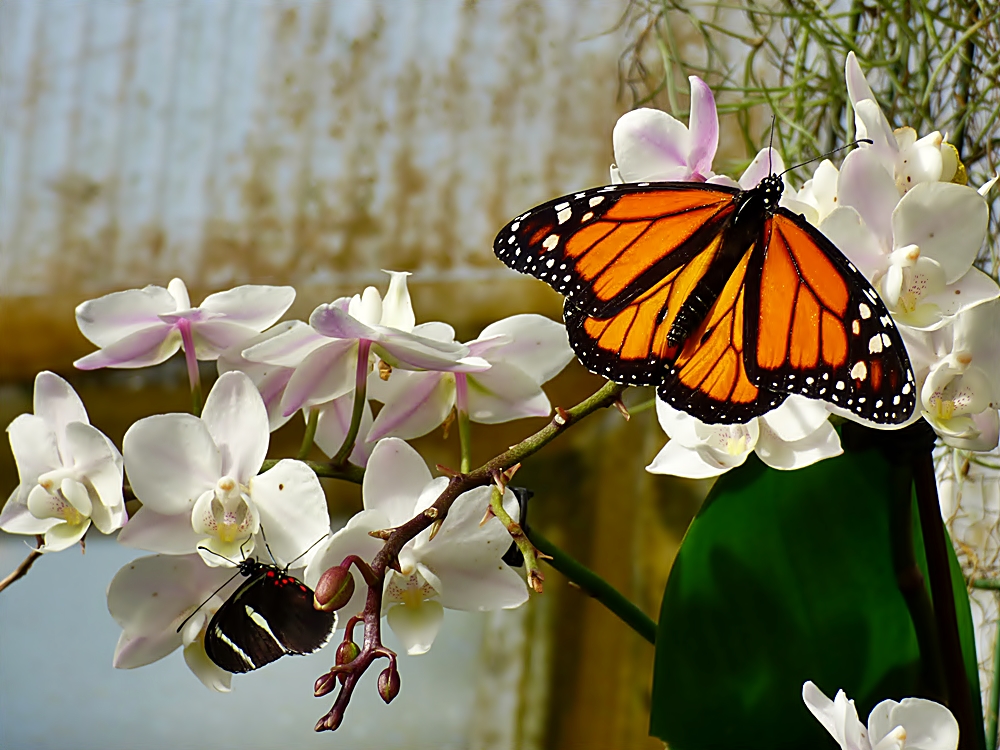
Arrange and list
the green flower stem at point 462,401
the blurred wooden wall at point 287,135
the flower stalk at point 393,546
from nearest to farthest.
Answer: the flower stalk at point 393,546
the green flower stem at point 462,401
the blurred wooden wall at point 287,135

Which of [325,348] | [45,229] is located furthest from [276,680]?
[325,348]

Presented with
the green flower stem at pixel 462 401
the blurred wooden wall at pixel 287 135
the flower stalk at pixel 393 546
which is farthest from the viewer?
the blurred wooden wall at pixel 287 135

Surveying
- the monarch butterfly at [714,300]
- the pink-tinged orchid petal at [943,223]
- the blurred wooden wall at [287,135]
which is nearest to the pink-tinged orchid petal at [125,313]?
the monarch butterfly at [714,300]

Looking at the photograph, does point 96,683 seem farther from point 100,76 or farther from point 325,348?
point 325,348

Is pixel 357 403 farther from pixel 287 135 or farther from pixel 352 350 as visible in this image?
pixel 287 135

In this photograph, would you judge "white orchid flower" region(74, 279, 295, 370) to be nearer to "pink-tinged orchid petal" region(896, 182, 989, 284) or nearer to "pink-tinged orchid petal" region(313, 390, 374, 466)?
"pink-tinged orchid petal" region(313, 390, 374, 466)

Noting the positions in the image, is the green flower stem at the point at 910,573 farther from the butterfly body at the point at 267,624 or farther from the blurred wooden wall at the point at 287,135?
the blurred wooden wall at the point at 287,135

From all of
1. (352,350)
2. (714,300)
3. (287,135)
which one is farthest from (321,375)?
(287,135)
